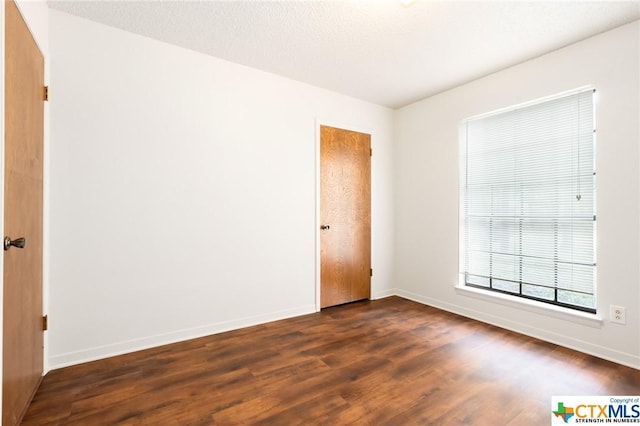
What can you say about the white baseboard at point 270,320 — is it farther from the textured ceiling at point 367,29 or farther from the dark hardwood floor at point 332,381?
the textured ceiling at point 367,29

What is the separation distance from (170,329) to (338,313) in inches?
68.3

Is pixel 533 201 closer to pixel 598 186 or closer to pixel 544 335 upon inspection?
pixel 598 186

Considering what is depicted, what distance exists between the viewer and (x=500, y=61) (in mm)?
2877

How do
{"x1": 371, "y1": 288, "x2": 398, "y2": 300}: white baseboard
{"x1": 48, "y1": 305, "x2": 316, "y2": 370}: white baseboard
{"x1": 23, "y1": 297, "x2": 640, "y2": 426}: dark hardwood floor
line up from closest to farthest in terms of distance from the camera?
1. {"x1": 23, "y1": 297, "x2": 640, "y2": 426}: dark hardwood floor
2. {"x1": 48, "y1": 305, "x2": 316, "y2": 370}: white baseboard
3. {"x1": 371, "y1": 288, "x2": 398, "y2": 300}: white baseboard

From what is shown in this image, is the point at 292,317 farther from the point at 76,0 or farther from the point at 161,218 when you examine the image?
the point at 76,0

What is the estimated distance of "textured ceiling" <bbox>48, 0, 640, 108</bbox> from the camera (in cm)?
214

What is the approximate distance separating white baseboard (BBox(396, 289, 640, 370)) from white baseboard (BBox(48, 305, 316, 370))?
1775 millimetres

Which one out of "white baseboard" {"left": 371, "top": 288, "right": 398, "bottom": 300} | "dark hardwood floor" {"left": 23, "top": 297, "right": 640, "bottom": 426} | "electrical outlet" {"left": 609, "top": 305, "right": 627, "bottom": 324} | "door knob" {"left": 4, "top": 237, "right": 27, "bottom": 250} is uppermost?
"door knob" {"left": 4, "top": 237, "right": 27, "bottom": 250}

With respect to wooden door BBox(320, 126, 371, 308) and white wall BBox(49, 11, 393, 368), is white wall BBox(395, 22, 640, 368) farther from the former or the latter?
white wall BBox(49, 11, 393, 368)

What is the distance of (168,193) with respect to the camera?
8.61ft

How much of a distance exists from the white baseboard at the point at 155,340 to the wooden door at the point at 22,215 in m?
0.20

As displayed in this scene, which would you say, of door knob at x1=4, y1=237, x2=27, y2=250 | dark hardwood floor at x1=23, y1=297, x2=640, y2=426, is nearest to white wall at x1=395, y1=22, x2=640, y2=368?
dark hardwood floor at x1=23, y1=297, x2=640, y2=426

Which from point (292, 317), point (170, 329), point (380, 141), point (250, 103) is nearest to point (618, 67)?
point (380, 141)

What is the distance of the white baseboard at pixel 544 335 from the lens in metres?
2.29
